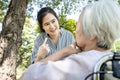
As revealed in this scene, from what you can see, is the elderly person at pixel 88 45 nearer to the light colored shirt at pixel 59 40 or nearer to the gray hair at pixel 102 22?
the gray hair at pixel 102 22

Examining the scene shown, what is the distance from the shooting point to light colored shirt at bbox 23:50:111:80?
55.0 inches

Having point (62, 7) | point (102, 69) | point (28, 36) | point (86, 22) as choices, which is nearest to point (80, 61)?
point (102, 69)

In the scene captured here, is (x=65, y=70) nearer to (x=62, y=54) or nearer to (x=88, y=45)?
(x=88, y=45)

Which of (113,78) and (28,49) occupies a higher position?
(113,78)

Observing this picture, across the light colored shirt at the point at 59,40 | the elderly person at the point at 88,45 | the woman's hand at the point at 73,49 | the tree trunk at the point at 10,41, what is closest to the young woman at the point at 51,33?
the light colored shirt at the point at 59,40

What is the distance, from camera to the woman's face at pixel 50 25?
9.91 ft

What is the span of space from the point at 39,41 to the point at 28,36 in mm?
12296

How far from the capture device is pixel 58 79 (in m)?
1.40

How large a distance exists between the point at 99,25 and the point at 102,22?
20mm

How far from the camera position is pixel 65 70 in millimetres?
1400

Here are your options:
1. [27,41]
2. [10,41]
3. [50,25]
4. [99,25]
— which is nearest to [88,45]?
[99,25]

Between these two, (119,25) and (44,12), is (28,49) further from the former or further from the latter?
(119,25)

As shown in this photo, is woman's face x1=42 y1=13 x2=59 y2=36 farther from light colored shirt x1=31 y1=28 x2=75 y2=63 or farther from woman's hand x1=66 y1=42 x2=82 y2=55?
woman's hand x1=66 y1=42 x2=82 y2=55

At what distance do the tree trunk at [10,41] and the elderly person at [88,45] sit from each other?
4.25 metres
